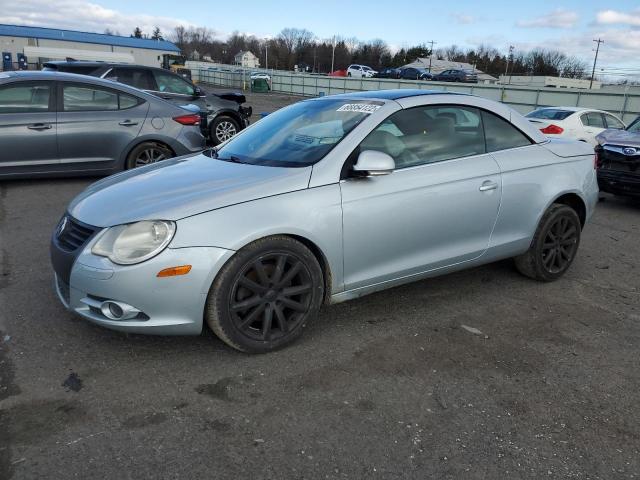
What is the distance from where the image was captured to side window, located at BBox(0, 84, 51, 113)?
7.06m

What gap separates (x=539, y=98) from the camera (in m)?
22.5

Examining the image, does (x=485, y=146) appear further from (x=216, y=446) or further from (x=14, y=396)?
(x=14, y=396)

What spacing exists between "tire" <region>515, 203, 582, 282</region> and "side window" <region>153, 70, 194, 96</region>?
929 cm

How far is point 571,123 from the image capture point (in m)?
12.2

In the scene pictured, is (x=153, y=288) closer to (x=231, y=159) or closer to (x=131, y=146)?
(x=231, y=159)

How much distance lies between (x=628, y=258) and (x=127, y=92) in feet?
22.2

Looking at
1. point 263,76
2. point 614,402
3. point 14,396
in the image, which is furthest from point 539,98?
point 263,76

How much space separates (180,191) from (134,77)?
9210 mm

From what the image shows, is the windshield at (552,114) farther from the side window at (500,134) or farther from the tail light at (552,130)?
the side window at (500,134)

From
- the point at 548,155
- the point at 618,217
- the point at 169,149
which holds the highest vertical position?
the point at 548,155

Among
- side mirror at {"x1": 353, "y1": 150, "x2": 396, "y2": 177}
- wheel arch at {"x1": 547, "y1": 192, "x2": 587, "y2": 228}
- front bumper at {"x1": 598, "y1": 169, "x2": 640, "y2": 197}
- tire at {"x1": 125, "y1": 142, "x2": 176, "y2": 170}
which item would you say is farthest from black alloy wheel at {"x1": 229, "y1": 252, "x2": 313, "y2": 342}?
front bumper at {"x1": 598, "y1": 169, "x2": 640, "y2": 197}

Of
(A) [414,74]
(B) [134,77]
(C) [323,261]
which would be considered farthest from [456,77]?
(C) [323,261]

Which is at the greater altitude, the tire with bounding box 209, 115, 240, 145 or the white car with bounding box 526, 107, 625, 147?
the white car with bounding box 526, 107, 625, 147

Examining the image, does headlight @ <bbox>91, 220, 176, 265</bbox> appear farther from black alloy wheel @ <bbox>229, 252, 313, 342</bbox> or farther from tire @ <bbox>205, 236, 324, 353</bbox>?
black alloy wheel @ <bbox>229, 252, 313, 342</bbox>
